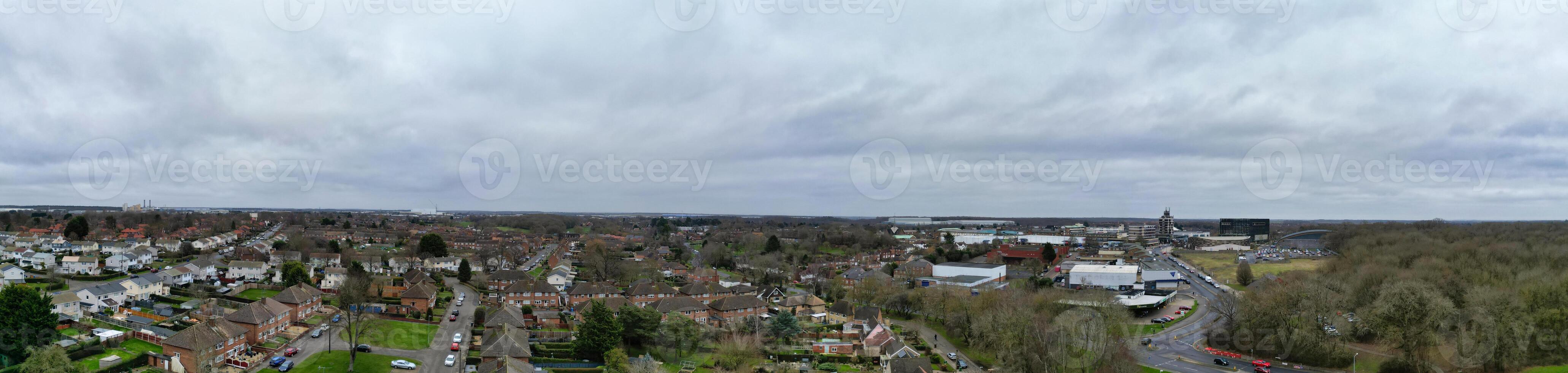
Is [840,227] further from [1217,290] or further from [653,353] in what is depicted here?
[653,353]

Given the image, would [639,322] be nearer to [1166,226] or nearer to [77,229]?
[77,229]

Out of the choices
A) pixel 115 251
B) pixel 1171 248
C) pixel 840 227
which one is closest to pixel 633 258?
pixel 115 251

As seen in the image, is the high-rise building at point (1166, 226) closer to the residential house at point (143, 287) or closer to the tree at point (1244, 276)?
the tree at point (1244, 276)

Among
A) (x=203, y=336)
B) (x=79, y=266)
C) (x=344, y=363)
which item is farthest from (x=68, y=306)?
(x=79, y=266)

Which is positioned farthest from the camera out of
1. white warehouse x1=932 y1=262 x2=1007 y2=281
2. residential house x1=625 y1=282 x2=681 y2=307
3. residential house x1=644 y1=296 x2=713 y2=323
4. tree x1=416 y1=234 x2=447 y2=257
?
white warehouse x1=932 y1=262 x2=1007 y2=281

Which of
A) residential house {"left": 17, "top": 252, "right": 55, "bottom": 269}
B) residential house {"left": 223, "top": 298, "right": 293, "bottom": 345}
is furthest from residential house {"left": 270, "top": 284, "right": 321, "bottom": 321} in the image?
residential house {"left": 17, "top": 252, "right": 55, "bottom": 269}

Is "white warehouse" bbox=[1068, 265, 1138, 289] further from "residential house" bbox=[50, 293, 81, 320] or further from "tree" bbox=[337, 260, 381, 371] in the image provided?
"residential house" bbox=[50, 293, 81, 320]
